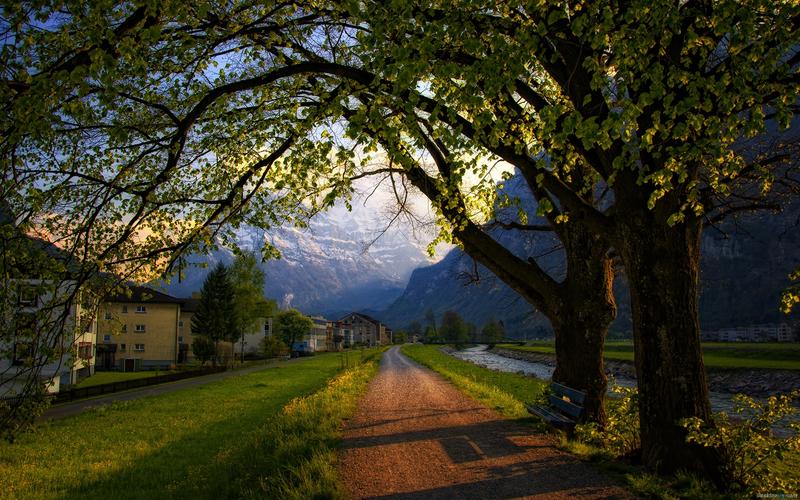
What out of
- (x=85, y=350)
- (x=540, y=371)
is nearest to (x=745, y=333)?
(x=540, y=371)

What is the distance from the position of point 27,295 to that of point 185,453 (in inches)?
389

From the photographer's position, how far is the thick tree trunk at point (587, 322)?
11234 mm

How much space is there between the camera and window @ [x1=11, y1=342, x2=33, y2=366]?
6.61 m

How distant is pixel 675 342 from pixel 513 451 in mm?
3455

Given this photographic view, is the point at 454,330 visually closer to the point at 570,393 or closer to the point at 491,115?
the point at 570,393

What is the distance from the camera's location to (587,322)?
1125 cm

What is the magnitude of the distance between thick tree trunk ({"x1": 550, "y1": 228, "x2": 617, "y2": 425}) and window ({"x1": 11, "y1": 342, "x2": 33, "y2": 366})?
33.2 ft

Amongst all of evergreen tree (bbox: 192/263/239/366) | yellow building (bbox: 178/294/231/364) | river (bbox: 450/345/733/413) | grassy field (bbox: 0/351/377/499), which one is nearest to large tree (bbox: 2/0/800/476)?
grassy field (bbox: 0/351/377/499)

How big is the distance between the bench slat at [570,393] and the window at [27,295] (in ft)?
32.7

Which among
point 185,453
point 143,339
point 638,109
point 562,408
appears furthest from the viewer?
point 143,339

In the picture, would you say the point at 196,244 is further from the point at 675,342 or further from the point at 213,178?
the point at 675,342

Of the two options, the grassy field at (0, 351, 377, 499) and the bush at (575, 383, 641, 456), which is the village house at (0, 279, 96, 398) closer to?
the grassy field at (0, 351, 377, 499)

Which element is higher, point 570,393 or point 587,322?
point 587,322

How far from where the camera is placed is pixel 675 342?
25.0ft
